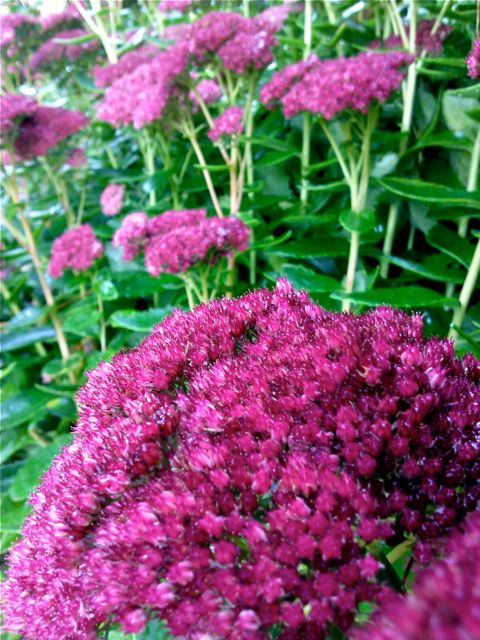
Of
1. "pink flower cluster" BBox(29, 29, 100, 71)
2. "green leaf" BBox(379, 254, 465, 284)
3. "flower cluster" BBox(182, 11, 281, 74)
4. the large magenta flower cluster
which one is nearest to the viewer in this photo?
"green leaf" BBox(379, 254, 465, 284)

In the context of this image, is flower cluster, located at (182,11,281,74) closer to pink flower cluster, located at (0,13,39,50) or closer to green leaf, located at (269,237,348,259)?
green leaf, located at (269,237,348,259)

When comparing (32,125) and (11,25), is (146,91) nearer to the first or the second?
(32,125)

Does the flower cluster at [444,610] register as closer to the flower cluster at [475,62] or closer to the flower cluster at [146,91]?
the flower cluster at [475,62]

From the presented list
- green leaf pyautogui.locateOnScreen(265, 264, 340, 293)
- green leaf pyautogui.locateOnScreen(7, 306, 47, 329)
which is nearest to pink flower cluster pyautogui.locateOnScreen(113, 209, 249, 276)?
green leaf pyautogui.locateOnScreen(265, 264, 340, 293)

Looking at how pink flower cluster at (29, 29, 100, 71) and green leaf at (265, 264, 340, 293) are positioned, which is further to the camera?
pink flower cluster at (29, 29, 100, 71)

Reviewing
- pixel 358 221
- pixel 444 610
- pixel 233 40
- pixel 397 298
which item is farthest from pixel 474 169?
pixel 444 610

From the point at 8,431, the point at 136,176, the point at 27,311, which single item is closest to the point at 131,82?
the point at 136,176

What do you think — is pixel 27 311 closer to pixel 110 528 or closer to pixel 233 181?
pixel 233 181

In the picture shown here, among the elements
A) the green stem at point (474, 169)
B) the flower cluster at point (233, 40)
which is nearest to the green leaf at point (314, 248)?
the green stem at point (474, 169)
